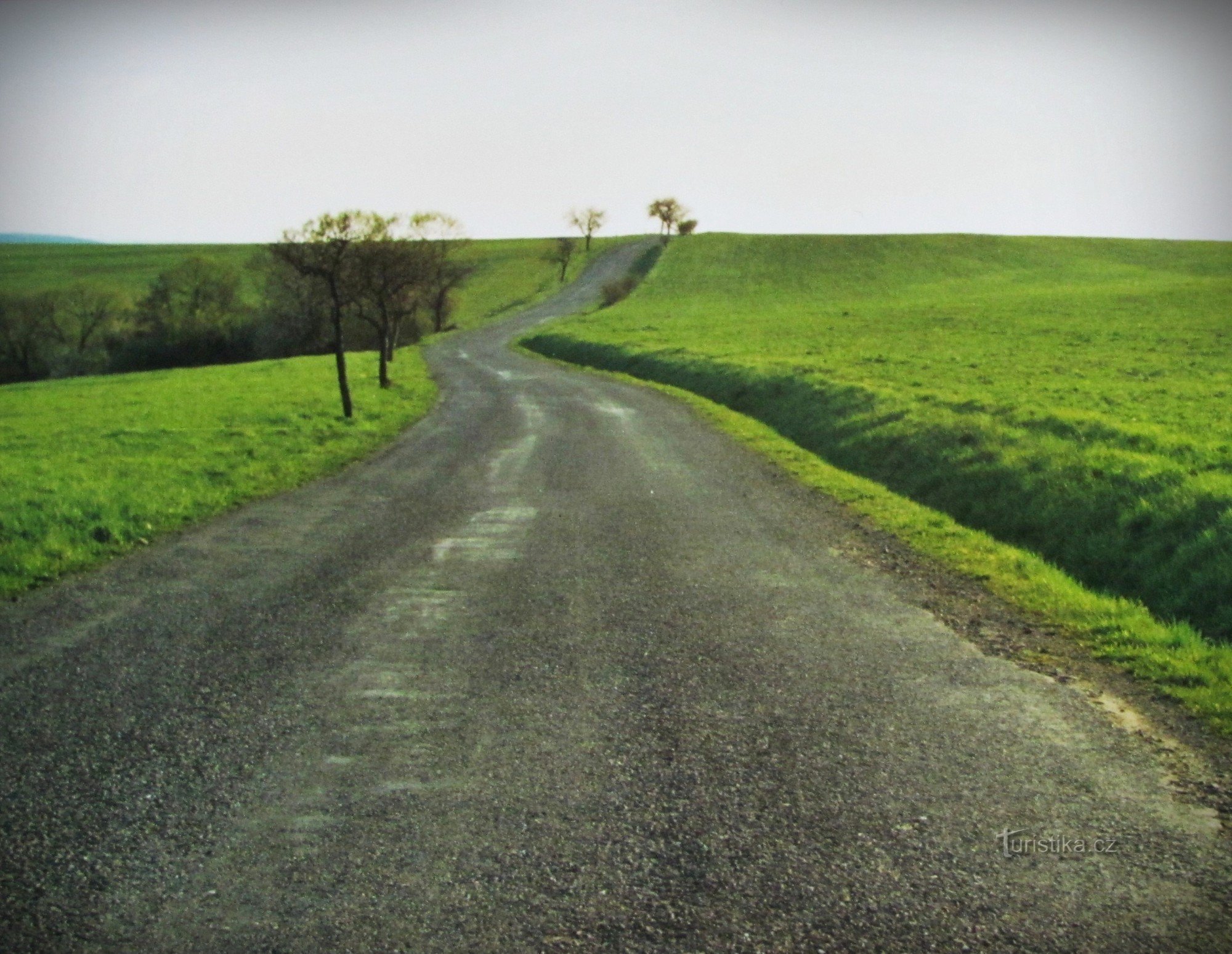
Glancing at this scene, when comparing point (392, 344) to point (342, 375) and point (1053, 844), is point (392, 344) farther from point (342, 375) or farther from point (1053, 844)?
point (1053, 844)

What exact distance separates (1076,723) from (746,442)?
1452 centimetres

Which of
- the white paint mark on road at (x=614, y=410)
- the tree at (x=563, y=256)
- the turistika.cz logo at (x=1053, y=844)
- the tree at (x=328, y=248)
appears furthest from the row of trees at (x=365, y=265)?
the tree at (x=563, y=256)

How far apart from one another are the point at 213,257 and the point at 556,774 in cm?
8425

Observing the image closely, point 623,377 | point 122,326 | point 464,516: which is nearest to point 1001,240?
point 623,377

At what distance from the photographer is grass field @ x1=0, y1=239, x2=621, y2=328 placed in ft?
295

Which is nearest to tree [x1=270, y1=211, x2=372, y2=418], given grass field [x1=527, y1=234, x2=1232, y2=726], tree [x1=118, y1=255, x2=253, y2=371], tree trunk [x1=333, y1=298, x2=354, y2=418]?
tree trunk [x1=333, y1=298, x2=354, y2=418]

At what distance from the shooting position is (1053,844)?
14.9 feet

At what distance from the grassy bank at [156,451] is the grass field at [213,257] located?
45161 millimetres

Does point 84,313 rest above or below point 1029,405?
above

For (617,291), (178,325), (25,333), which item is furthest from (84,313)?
(617,291)

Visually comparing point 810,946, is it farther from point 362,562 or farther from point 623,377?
point 623,377

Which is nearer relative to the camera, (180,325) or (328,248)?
(328,248)

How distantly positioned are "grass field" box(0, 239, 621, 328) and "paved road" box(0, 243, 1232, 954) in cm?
7250

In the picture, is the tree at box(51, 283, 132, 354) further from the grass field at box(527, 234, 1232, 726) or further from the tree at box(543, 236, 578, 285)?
the tree at box(543, 236, 578, 285)
